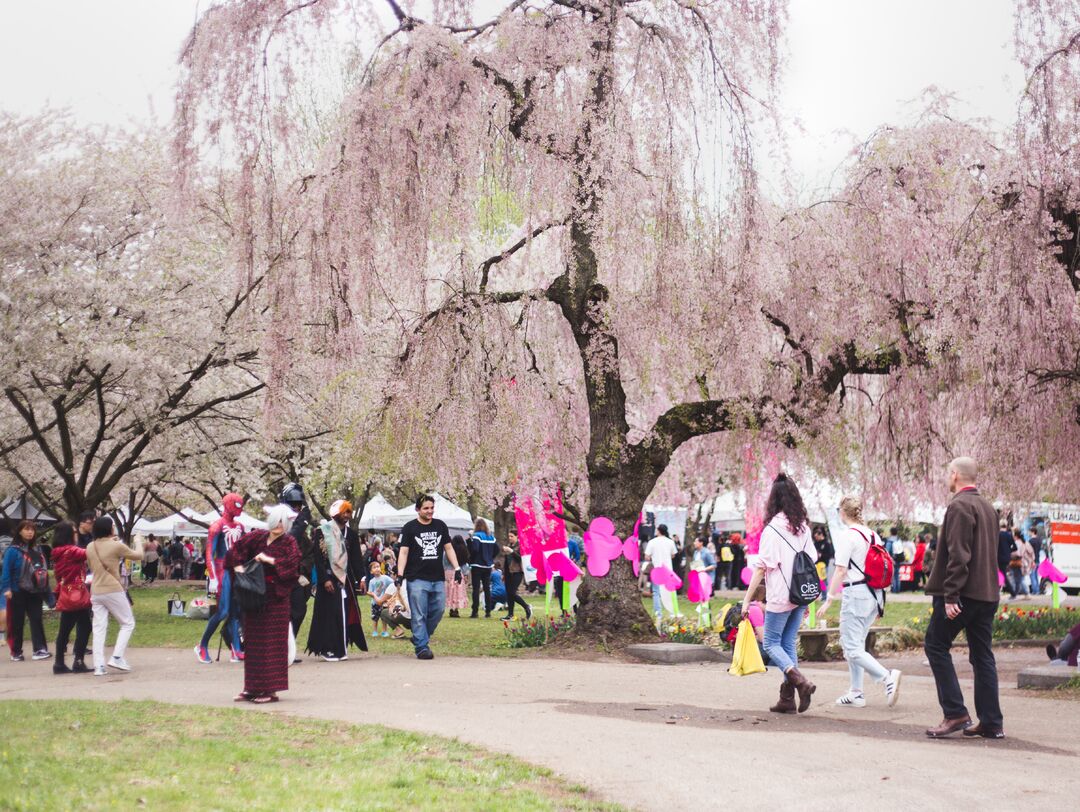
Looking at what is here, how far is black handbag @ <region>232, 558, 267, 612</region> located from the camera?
10547 mm

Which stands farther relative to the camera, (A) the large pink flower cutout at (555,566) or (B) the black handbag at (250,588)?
(A) the large pink flower cutout at (555,566)

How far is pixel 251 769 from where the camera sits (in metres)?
7.07

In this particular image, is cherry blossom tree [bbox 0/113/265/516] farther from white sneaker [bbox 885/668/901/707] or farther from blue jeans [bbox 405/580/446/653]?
white sneaker [bbox 885/668/901/707]

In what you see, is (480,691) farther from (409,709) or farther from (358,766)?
(358,766)

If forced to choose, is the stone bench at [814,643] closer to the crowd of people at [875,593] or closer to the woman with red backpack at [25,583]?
the crowd of people at [875,593]

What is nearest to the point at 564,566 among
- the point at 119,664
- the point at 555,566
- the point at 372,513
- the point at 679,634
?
the point at 555,566

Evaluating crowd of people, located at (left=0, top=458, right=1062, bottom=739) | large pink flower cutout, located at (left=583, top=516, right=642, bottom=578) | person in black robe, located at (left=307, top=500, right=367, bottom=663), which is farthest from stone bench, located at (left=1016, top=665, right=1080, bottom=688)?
person in black robe, located at (left=307, top=500, right=367, bottom=663)

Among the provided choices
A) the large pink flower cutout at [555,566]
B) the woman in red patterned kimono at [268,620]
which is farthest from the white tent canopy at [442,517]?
the woman in red patterned kimono at [268,620]

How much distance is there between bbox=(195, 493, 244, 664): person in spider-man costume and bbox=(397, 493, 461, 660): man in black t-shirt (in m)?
2.02

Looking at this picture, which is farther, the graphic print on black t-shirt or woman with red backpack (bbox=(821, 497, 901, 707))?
the graphic print on black t-shirt

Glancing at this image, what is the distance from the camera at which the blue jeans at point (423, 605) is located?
1497 cm

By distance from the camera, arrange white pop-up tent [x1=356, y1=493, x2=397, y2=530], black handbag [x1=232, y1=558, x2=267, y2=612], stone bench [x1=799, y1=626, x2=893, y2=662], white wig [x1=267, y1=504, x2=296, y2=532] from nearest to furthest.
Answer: black handbag [x1=232, y1=558, x2=267, y2=612] → white wig [x1=267, y1=504, x2=296, y2=532] → stone bench [x1=799, y1=626, x2=893, y2=662] → white pop-up tent [x1=356, y1=493, x2=397, y2=530]

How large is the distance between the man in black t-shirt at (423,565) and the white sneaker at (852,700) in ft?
18.4

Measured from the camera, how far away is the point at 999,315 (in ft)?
41.1
